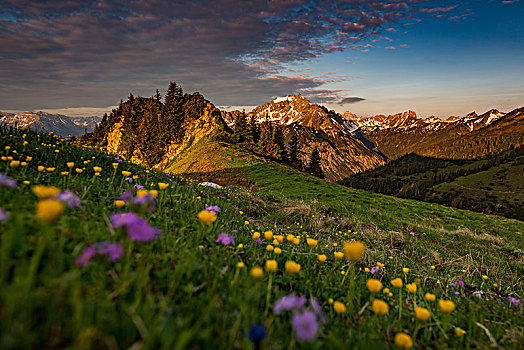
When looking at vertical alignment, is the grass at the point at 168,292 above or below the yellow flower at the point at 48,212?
below

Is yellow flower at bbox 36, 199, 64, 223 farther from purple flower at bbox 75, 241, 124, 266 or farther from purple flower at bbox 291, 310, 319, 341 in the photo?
purple flower at bbox 291, 310, 319, 341

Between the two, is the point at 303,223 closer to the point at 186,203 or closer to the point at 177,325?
the point at 186,203

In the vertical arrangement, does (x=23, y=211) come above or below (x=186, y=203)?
above

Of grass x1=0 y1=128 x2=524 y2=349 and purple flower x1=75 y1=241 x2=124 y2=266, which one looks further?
purple flower x1=75 y1=241 x2=124 y2=266

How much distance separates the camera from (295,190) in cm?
2794

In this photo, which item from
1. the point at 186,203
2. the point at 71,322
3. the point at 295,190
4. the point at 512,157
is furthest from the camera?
the point at 512,157

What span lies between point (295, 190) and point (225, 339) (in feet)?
88.0

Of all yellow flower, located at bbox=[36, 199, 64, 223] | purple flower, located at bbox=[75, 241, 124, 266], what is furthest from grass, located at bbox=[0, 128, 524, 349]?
yellow flower, located at bbox=[36, 199, 64, 223]

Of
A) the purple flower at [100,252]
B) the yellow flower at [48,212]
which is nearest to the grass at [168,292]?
the purple flower at [100,252]

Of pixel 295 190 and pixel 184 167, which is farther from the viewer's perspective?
pixel 184 167

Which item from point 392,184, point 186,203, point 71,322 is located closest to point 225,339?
point 71,322

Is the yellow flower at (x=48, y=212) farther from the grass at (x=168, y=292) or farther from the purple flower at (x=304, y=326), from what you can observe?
the purple flower at (x=304, y=326)

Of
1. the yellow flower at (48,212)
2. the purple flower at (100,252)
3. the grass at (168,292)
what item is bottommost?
the grass at (168,292)

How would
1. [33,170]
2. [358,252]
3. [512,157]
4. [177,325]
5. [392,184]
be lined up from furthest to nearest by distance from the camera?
[392,184]
[512,157]
[33,170]
[358,252]
[177,325]
